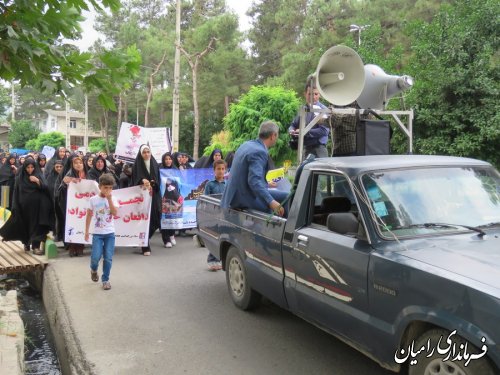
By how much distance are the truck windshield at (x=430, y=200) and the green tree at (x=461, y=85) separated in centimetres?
913

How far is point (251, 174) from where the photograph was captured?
524cm

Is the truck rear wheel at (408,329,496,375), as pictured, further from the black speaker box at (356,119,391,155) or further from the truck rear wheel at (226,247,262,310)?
the black speaker box at (356,119,391,155)

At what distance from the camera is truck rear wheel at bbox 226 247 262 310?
5.36 metres

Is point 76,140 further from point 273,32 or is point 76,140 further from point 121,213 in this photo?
point 121,213

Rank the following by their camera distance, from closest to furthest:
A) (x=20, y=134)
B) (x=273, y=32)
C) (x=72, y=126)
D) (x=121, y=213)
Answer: (x=121, y=213) → (x=273, y=32) → (x=20, y=134) → (x=72, y=126)

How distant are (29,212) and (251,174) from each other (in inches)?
204

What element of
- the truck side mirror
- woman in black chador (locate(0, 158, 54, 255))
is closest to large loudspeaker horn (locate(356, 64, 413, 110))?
the truck side mirror

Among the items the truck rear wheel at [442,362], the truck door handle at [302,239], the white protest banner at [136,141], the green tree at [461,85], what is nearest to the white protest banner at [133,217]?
the white protest banner at [136,141]

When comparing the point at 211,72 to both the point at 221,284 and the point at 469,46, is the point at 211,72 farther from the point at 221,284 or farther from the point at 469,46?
the point at 221,284

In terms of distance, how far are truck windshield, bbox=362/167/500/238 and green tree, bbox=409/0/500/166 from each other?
913 cm

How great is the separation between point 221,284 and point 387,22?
2656 cm

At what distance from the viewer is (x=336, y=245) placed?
3654 mm

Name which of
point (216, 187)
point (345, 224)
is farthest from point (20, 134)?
point (345, 224)

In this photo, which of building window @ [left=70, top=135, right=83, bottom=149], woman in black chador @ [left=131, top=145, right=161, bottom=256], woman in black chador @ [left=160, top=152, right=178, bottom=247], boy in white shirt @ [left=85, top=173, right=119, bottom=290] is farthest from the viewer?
building window @ [left=70, top=135, right=83, bottom=149]
